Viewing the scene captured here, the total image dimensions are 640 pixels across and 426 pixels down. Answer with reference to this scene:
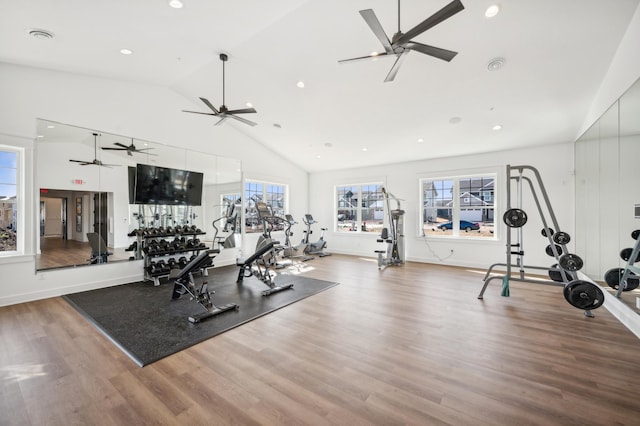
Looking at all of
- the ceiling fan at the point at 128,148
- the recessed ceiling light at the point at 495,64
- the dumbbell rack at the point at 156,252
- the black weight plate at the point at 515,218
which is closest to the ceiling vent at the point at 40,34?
the ceiling fan at the point at 128,148

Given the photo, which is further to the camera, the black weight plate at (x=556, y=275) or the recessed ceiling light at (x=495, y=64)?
the black weight plate at (x=556, y=275)

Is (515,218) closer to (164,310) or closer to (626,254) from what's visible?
(626,254)

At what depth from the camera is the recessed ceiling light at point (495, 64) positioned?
3.72m

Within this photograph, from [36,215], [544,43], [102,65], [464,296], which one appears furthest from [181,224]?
[544,43]

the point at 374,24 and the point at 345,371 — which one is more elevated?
the point at 374,24

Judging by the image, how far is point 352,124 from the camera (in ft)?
19.4

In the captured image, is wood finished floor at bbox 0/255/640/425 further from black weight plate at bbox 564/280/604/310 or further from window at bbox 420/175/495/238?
window at bbox 420/175/495/238

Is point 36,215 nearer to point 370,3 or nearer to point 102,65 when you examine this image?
point 102,65

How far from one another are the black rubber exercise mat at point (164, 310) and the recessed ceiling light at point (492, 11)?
4410 millimetres

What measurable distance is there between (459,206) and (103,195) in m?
7.80

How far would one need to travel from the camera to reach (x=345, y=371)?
227 cm

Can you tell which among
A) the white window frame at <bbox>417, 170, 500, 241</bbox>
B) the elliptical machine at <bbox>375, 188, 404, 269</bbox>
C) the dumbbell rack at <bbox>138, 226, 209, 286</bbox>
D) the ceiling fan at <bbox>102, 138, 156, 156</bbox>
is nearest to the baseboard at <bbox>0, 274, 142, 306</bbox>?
the dumbbell rack at <bbox>138, 226, 209, 286</bbox>

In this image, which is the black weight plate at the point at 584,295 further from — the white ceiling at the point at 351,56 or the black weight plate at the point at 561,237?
the white ceiling at the point at 351,56

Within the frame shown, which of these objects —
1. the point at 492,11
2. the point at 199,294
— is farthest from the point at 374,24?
the point at 199,294
